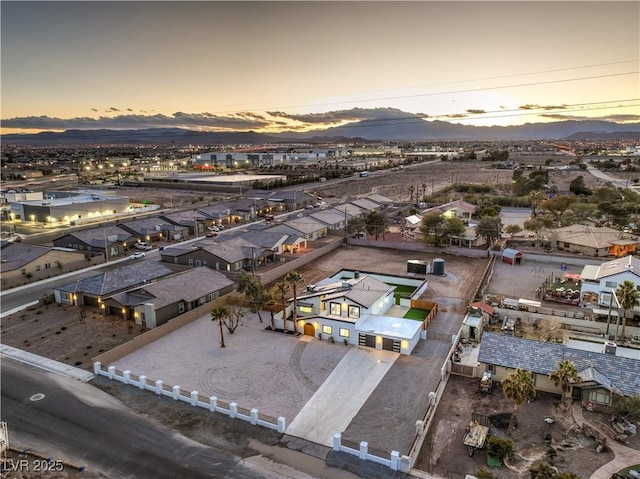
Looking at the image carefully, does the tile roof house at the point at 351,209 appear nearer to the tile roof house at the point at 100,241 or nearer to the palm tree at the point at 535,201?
the palm tree at the point at 535,201

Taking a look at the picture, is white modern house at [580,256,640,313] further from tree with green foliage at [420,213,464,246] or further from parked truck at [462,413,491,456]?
tree with green foliage at [420,213,464,246]

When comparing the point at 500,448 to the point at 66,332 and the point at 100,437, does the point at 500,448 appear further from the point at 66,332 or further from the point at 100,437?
the point at 66,332

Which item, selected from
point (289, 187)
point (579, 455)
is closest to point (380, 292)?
point (579, 455)

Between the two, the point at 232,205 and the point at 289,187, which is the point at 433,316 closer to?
the point at 232,205

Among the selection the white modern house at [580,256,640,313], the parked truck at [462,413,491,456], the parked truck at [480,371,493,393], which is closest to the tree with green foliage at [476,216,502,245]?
the white modern house at [580,256,640,313]

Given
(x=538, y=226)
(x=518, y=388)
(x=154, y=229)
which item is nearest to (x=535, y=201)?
(x=538, y=226)

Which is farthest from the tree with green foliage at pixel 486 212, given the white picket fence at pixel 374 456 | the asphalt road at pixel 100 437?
the asphalt road at pixel 100 437
